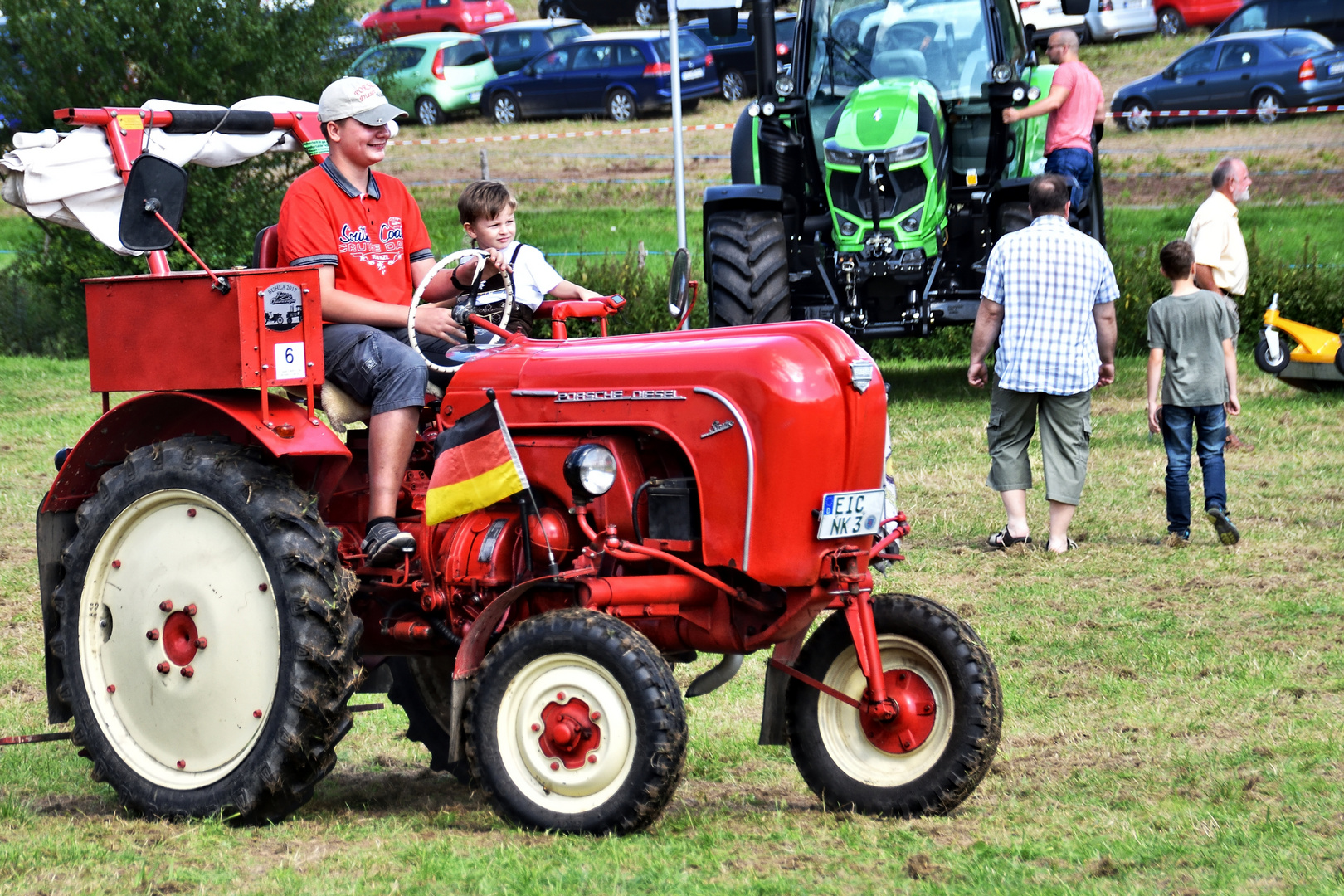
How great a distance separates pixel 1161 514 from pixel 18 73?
1340 cm

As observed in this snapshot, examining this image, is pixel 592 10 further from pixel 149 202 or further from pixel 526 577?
pixel 526 577

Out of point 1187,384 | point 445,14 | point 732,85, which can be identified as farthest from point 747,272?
point 445,14

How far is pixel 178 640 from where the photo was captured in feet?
15.1

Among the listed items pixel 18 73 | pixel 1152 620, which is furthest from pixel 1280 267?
pixel 18 73

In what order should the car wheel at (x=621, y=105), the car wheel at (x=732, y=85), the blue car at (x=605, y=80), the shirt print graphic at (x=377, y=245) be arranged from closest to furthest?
the shirt print graphic at (x=377, y=245) → the blue car at (x=605, y=80) → the car wheel at (x=621, y=105) → the car wheel at (x=732, y=85)

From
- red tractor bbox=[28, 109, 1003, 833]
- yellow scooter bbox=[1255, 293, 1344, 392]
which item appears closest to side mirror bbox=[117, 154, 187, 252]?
red tractor bbox=[28, 109, 1003, 833]

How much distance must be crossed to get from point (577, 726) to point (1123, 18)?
28806 mm

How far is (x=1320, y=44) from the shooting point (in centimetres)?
2273

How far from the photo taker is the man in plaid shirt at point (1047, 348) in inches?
317

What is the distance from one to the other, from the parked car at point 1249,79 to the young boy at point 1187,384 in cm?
1585

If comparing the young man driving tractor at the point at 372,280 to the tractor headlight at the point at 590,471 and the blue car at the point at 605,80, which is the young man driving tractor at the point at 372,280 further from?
the blue car at the point at 605,80

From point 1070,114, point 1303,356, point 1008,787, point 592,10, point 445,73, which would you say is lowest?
point 1008,787

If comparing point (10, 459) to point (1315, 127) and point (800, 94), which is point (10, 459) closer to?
point (800, 94)

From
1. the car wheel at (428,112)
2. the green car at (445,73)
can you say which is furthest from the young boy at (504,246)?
the car wheel at (428,112)
